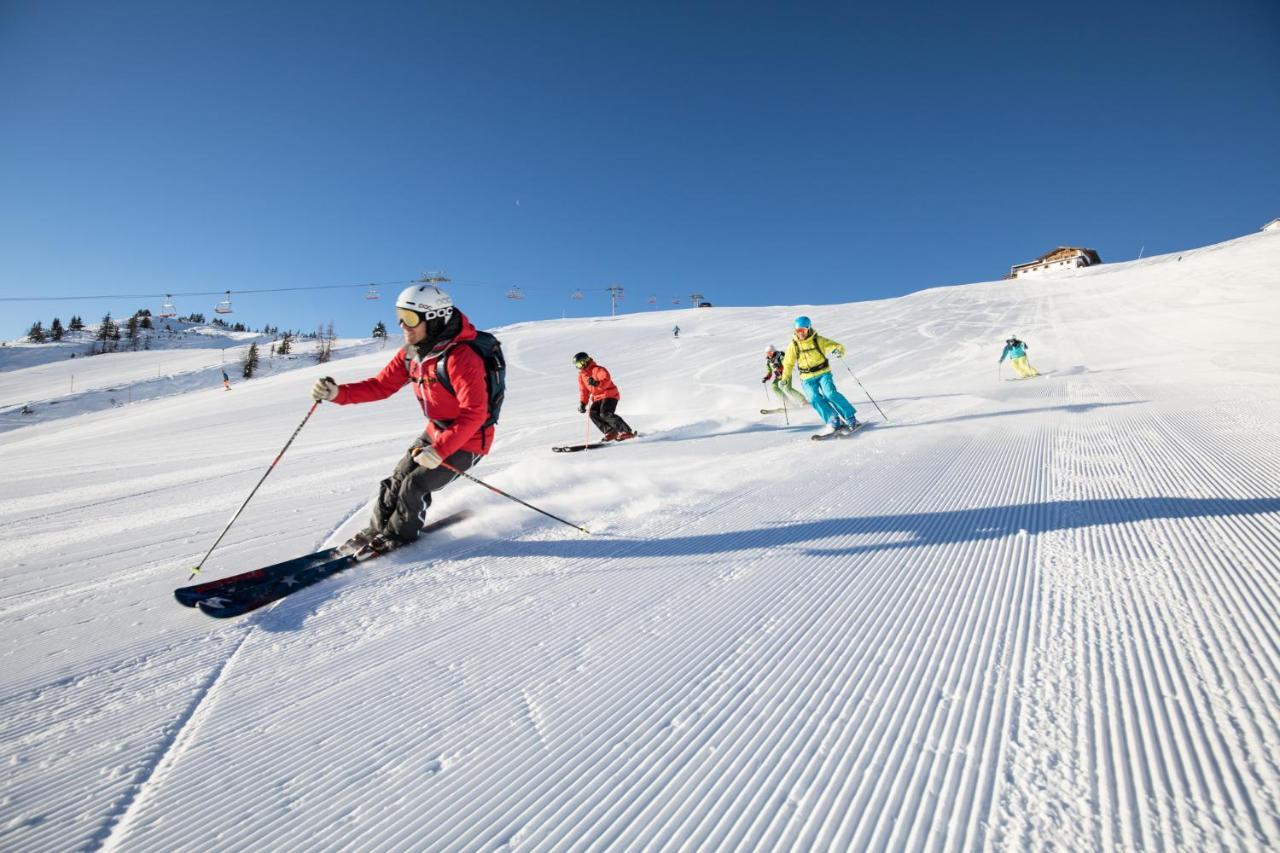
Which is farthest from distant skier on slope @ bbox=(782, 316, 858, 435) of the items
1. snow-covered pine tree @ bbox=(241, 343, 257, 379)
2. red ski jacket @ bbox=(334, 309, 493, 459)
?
snow-covered pine tree @ bbox=(241, 343, 257, 379)

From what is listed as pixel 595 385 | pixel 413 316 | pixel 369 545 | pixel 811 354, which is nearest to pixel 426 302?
pixel 413 316

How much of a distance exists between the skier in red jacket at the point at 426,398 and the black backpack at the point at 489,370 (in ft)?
0.12

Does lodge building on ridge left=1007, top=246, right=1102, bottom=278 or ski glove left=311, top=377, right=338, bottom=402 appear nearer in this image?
ski glove left=311, top=377, right=338, bottom=402

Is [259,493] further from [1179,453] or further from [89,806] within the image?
[1179,453]

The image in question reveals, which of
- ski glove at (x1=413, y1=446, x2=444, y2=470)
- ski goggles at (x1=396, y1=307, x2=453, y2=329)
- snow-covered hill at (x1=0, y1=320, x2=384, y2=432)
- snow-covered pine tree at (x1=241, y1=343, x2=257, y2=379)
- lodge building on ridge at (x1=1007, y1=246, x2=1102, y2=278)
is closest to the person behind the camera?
ski glove at (x1=413, y1=446, x2=444, y2=470)

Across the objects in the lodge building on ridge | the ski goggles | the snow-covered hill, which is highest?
the lodge building on ridge

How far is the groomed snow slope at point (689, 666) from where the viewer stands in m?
1.47

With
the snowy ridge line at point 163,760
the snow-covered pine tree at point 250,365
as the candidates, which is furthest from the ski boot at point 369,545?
the snow-covered pine tree at point 250,365

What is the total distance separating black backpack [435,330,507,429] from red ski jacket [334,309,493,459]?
0.04 m

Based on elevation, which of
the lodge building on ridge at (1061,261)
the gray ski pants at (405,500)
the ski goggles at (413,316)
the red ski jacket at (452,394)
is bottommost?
the gray ski pants at (405,500)

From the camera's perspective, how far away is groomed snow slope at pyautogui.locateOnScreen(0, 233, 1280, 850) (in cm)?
147

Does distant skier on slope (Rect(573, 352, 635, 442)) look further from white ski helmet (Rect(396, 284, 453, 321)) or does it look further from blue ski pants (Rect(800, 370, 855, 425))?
white ski helmet (Rect(396, 284, 453, 321))

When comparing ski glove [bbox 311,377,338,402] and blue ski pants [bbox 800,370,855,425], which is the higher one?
ski glove [bbox 311,377,338,402]

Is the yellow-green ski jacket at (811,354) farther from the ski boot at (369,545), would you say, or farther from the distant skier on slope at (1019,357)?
the distant skier on slope at (1019,357)
